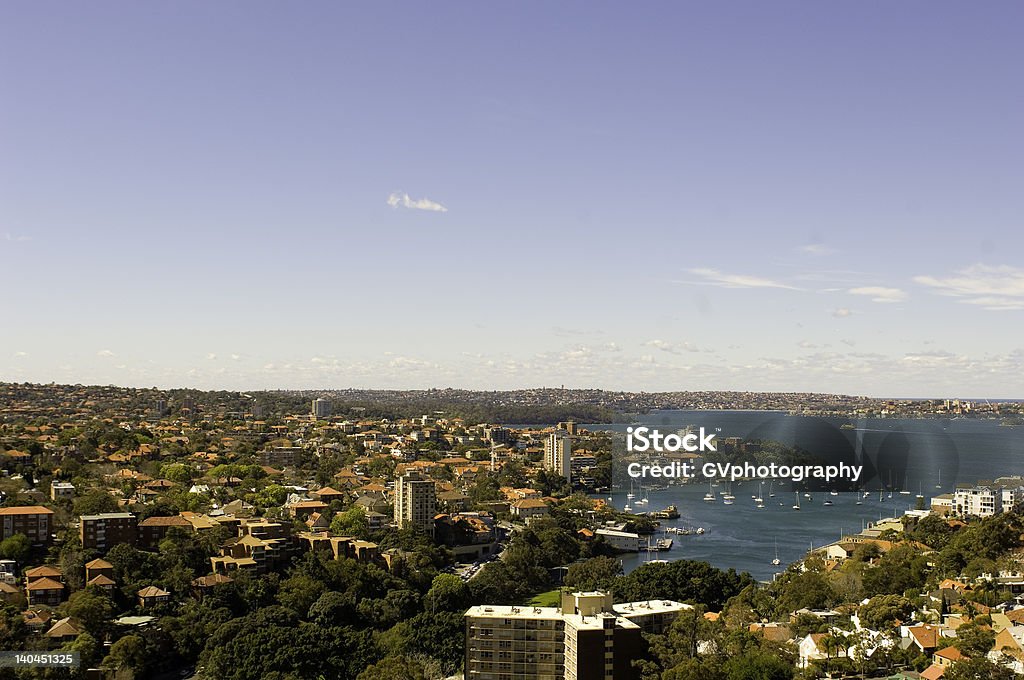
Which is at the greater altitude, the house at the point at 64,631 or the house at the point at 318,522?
the house at the point at 318,522

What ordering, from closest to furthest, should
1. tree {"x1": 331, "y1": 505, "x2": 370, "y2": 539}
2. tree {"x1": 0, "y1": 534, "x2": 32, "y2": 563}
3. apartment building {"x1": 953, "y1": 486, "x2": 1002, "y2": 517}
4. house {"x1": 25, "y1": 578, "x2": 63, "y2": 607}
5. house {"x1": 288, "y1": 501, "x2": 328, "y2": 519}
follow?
house {"x1": 25, "y1": 578, "x2": 63, "y2": 607} < tree {"x1": 0, "y1": 534, "x2": 32, "y2": 563} < tree {"x1": 331, "y1": 505, "x2": 370, "y2": 539} < house {"x1": 288, "y1": 501, "x2": 328, "y2": 519} < apartment building {"x1": 953, "y1": 486, "x2": 1002, "y2": 517}

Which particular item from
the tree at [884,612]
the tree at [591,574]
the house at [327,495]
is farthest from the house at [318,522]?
the tree at [884,612]

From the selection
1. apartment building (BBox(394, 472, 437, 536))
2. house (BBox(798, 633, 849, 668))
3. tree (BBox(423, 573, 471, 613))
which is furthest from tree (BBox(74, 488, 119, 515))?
house (BBox(798, 633, 849, 668))

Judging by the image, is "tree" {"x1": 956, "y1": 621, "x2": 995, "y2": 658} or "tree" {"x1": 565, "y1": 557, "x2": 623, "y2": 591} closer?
"tree" {"x1": 956, "y1": 621, "x2": 995, "y2": 658}

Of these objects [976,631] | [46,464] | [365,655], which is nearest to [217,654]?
[365,655]

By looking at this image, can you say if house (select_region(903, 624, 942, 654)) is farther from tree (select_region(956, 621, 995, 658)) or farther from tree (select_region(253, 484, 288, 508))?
tree (select_region(253, 484, 288, 508))

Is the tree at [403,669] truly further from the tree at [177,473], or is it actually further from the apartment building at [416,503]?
the tree at [177,473]

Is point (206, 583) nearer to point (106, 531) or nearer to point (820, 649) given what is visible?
point (106, 531)
